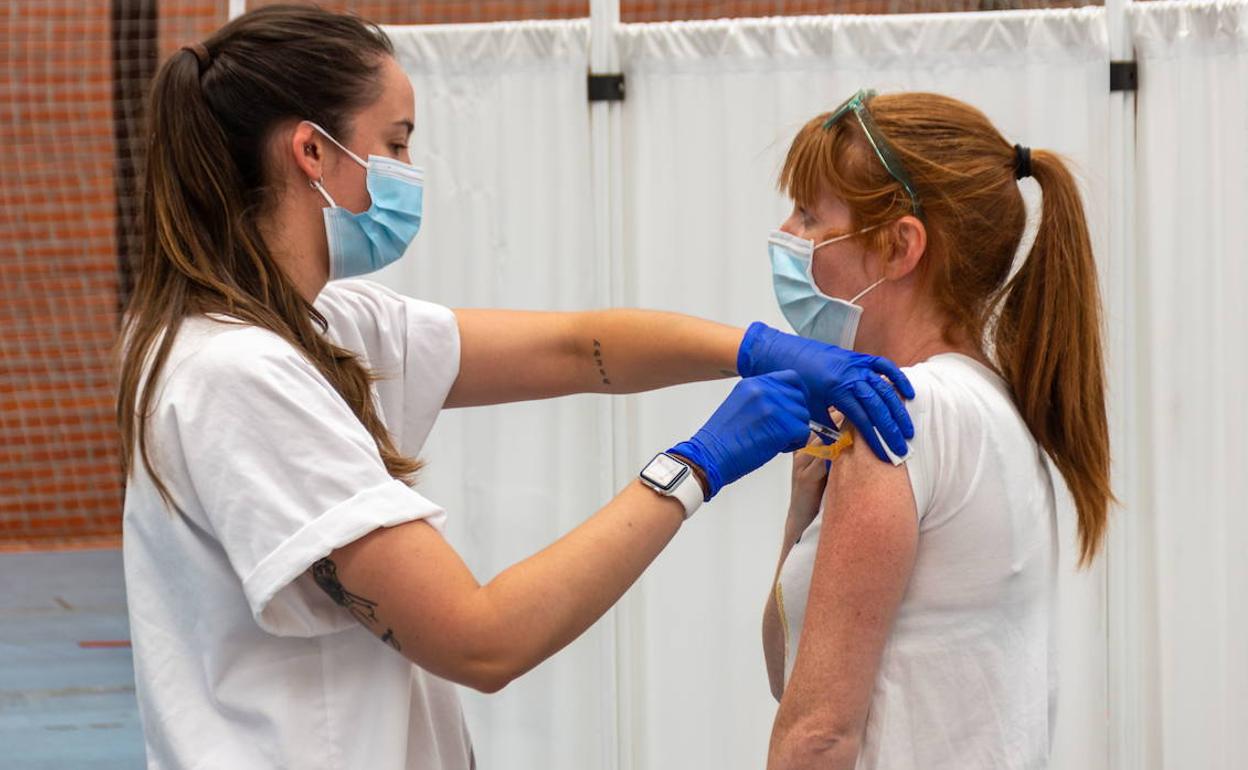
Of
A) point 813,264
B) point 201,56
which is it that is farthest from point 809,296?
point 201,56

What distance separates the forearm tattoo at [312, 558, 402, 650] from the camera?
4.31 feet

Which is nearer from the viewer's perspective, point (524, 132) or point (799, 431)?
point (799, 431)

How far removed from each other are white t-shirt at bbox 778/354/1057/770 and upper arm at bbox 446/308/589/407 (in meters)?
0.67

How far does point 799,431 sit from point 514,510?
70.8 inches

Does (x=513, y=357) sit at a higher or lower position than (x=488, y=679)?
A: higher

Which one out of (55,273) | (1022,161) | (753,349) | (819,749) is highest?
(55,273)

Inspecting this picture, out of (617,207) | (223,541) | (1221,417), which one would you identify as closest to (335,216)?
(223,541)

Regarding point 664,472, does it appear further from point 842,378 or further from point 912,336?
point 912,336

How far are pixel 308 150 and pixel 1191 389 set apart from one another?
2.30 metres

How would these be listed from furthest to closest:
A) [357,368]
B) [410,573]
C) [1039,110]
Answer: [1039,110]
[357,368]
[410,573]

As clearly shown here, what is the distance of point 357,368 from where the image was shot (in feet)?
5.06

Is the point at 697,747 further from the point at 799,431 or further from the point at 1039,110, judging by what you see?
the point at 799,431

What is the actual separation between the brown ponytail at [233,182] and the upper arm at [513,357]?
13.8 inches

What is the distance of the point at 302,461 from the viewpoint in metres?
1.31
